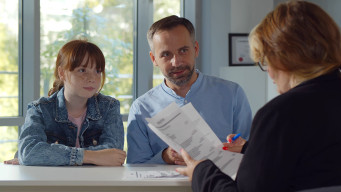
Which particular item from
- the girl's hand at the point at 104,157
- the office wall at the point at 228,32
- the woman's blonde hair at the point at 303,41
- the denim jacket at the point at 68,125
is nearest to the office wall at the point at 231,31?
the office wall at the point at 228,32

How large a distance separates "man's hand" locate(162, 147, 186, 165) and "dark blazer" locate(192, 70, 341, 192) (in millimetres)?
877

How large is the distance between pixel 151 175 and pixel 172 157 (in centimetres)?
38

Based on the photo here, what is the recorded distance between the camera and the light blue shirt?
88.1 inches

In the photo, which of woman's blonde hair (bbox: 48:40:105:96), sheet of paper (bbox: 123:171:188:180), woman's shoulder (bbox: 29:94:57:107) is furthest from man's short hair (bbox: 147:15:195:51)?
sheet of paper (bbox: 123:171:188:180)

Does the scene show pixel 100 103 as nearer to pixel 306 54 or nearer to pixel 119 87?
pixel 306 54

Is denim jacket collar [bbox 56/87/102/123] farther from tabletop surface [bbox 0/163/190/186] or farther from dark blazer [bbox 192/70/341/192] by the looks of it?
dark blazer [bbox 192/70/341/192]

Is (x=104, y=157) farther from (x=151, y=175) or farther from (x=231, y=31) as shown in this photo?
(x=231, y=31)

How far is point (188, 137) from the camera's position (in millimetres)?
1590

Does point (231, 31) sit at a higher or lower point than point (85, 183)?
higher

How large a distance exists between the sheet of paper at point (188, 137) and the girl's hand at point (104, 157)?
405mm

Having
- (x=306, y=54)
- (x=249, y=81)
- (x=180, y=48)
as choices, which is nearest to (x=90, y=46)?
(x=180, y=48)

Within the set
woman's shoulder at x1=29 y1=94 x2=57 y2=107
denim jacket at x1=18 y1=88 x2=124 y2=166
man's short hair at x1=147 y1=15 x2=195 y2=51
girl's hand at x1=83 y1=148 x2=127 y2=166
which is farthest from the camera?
man's short hair at x1=147 y1=15 x2=195 y2=51

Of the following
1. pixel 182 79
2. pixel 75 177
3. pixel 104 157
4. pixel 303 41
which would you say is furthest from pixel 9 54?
pixel 303 41

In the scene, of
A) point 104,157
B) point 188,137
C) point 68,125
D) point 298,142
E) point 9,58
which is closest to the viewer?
point 298,142
